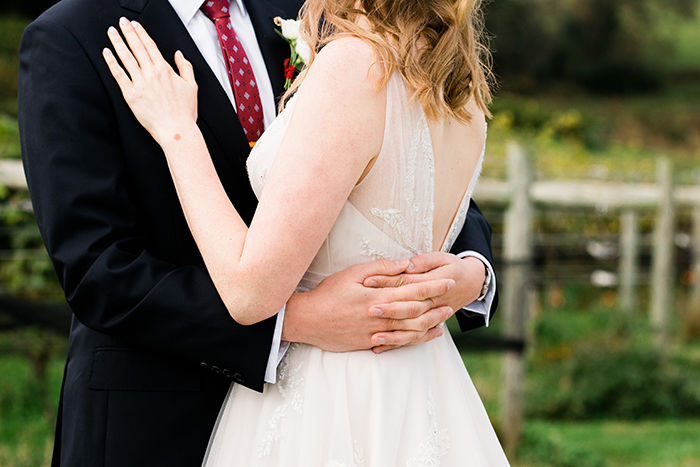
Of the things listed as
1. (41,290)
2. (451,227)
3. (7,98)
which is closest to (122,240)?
(451,227)

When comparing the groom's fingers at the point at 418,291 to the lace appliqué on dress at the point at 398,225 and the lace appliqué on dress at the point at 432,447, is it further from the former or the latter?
the lace appliqué on dress at the point at 432,447

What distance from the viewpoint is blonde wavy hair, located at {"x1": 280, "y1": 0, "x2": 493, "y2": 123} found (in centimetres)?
126

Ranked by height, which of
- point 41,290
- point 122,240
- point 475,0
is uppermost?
point 475,0

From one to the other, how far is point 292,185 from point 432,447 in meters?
0.60

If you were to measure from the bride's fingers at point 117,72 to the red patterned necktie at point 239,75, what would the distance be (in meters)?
0.25

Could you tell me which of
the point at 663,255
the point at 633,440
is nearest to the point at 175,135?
the point at 633,440

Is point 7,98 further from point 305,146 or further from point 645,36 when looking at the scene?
point 645,36

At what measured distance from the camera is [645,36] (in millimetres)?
12328

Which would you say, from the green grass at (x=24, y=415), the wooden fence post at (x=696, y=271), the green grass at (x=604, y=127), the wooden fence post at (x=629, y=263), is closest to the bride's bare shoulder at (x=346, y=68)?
the green grass at (x=24, y=415)

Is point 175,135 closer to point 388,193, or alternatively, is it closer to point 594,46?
point 388,193

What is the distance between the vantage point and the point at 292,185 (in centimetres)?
116

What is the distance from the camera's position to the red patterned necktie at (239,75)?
1.47 m

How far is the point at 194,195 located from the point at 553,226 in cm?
692

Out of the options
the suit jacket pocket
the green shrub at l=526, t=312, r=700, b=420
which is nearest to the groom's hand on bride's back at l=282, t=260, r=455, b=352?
the suit jacket pocket
